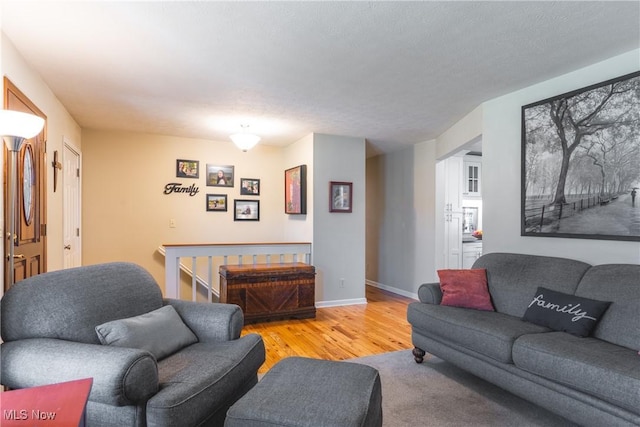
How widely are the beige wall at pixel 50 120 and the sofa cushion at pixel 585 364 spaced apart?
3099 millimetres

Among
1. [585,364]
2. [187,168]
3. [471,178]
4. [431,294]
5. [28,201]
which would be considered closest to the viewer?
[585,364]

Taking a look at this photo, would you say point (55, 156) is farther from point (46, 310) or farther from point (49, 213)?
point (46, 310)

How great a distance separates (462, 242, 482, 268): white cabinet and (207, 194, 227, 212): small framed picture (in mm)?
3700

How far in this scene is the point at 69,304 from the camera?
1813 millimetres

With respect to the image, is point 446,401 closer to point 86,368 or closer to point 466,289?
point 466,289

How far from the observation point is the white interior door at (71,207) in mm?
3922

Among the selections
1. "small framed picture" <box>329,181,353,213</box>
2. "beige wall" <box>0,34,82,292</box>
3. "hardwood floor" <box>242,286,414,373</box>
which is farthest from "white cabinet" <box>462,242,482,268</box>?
"beige wall" <box>0,34,82,292</box>

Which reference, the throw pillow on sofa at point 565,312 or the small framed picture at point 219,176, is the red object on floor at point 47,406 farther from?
the small framed picture at point 219,176

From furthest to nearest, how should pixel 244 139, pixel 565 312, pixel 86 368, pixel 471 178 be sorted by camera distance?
pixel 471 178, pixel 244 139, pixel 565 312, pixel 86 368

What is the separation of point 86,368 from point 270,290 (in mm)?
2733

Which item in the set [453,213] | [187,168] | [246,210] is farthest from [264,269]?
[453,213]

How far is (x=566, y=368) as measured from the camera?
1848 millimetres

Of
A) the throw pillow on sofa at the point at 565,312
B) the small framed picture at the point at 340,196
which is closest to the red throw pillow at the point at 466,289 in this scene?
the throw pillow on sofa at the point at 565,312

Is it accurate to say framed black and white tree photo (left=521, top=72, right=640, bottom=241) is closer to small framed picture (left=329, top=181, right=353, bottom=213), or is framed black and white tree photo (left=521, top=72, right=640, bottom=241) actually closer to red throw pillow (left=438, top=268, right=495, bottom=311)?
red throw pillow (left=438, top=268, right=495, bottom=311)
